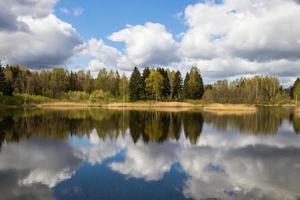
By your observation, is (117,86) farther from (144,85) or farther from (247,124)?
(247,124)

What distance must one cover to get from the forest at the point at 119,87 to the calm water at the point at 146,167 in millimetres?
71483

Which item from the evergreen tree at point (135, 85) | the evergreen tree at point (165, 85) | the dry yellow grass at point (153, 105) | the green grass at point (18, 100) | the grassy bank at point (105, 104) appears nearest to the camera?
the green grass at point (18, 100)

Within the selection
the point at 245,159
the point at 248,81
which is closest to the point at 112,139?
the point at 245,159

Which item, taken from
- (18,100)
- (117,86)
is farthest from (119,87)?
(18,100)

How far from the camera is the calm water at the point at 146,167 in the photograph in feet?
45.9

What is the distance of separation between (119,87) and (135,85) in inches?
1332

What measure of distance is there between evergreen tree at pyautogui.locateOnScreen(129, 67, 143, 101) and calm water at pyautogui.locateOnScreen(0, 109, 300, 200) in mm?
71470

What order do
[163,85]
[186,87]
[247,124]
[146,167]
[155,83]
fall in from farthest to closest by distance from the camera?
1. [186,87]
2. [163,85]
3. [155,83]
4. [247,124]
5. [146,167]

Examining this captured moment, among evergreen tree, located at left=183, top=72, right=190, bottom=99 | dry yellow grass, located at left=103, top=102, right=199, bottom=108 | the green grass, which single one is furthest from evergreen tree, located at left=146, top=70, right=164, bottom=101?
the green grass

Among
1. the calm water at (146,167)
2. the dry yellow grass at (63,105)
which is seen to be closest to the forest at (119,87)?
the dry yellow grass at (63,105)

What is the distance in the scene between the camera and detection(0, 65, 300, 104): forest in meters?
106

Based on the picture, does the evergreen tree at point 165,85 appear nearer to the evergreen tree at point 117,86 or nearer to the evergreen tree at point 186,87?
the evergreen tree at point 186,87

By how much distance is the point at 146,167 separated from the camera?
62.3ft

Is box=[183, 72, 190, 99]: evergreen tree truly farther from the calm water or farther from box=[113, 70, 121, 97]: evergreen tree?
the calm water
